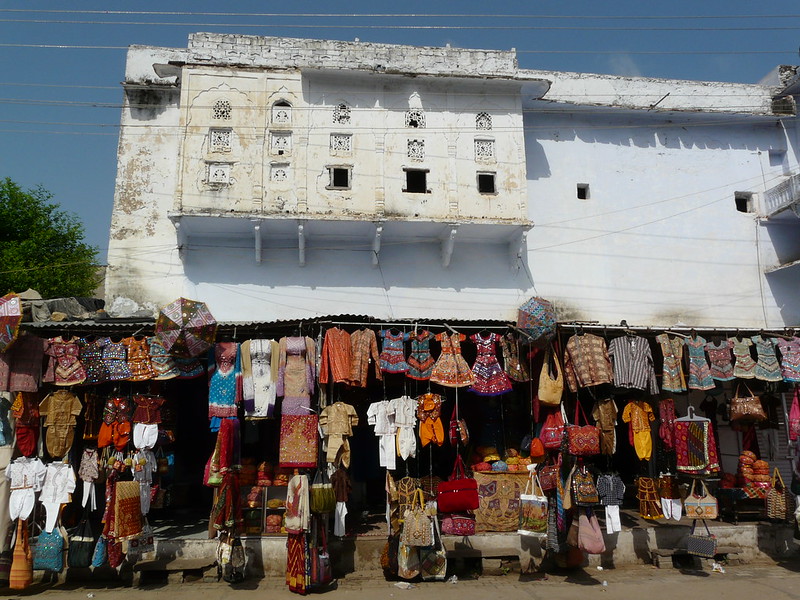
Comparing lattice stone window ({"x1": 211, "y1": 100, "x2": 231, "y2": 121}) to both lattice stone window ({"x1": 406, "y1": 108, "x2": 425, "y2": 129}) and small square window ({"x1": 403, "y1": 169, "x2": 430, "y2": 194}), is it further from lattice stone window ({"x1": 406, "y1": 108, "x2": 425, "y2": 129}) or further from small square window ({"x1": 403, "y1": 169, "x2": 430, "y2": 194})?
small square window ({"x1": 403, "y1": 169, "x2": 430, "y2": 194})

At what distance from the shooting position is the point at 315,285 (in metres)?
13.2

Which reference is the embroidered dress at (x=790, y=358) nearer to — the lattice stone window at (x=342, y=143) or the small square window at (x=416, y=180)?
the small square window at (x=416, y=180)

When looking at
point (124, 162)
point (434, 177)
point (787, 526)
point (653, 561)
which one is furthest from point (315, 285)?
point (787, 526)

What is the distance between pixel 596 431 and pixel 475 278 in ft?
20.6

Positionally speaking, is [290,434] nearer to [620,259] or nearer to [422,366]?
[422,366]

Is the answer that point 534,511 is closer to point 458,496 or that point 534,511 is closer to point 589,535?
point 589,535

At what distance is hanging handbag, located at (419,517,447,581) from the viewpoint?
25.6 feet

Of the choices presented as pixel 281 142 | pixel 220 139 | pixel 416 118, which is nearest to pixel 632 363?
pixel 416 118

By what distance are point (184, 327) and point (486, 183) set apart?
8.39 metres

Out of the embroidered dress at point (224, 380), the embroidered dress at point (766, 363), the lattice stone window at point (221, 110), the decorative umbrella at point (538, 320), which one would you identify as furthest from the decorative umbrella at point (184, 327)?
the embroidered dress at point (766, 363)

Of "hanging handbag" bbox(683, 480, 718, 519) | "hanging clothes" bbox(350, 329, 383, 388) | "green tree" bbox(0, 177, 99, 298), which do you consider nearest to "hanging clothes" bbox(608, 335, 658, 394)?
"hanging handbag" bbox(683, 480, 718, 519)

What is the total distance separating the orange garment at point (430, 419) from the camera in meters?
8.13

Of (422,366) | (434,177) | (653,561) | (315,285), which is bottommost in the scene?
(653,561)

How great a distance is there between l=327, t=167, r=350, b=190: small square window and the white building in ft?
0.20
